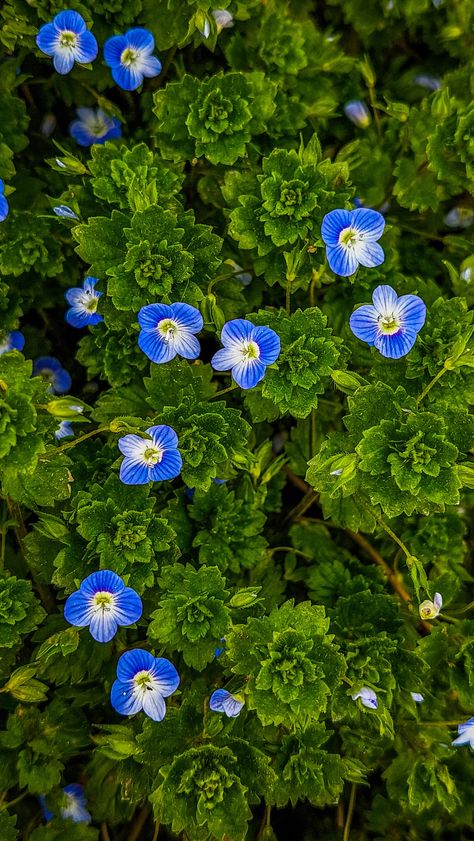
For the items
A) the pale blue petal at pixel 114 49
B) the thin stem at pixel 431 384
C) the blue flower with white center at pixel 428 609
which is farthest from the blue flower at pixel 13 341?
the blue flower with white center at pixel 428 609

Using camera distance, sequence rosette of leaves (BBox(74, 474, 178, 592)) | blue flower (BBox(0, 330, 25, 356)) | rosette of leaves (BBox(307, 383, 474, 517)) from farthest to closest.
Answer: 1. blue flower (BBox(0, 330, 25, 356))
2. rosette of leaves (BBox(74, 474, 178, 592))
3. rosette of leaves (BBox(307, 383, 474, 517))

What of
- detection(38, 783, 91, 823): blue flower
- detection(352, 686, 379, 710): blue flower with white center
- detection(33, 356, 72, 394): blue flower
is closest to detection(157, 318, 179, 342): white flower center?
detection(33, 356, 72, 394): blue flower

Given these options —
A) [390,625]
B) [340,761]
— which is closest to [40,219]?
[390,625]

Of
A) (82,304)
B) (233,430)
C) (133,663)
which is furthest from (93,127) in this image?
(133,663)

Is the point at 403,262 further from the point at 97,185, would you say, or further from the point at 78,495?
the point at 78,495

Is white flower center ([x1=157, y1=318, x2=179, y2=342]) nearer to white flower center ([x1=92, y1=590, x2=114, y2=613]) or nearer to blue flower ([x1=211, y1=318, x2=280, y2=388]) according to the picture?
blue flower ([x1=211, y1=318, x2=280, y2=388])
